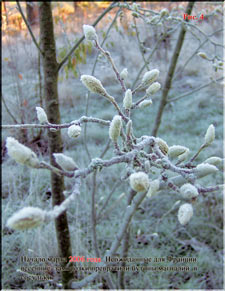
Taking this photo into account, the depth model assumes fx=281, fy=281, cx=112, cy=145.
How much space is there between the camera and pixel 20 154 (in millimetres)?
330

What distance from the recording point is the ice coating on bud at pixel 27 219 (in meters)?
0.29

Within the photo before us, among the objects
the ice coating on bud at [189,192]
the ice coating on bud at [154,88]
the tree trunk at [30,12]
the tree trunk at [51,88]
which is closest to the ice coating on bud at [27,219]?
the ice coating on bud at [189,192]

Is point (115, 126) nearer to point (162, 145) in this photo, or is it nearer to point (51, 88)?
point (162, 145)

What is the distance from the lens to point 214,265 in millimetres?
1839

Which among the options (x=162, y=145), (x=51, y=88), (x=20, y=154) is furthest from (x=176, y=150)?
(x=51, y=88)

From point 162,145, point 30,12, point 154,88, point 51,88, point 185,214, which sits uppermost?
point 30,12

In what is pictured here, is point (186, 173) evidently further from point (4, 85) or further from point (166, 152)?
point (4, 85)

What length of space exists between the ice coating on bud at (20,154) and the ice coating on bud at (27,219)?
0.22ft

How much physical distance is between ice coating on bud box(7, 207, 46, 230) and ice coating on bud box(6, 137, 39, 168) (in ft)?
0.22

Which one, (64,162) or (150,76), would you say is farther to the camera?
(150,76)

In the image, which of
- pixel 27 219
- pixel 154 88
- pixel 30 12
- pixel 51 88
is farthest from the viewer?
pixel 30 12

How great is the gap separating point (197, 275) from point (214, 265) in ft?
0.43

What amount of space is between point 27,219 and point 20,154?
0.08m

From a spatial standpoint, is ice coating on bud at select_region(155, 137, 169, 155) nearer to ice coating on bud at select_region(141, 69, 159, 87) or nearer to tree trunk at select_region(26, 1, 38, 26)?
ice coating on bud at select_region(141, 69, 159, 87)
